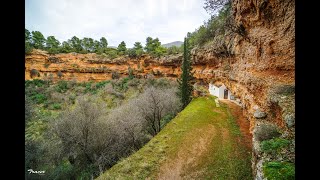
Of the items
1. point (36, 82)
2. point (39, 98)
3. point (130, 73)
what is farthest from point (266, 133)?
point (36, 82)

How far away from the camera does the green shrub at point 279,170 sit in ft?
13.4

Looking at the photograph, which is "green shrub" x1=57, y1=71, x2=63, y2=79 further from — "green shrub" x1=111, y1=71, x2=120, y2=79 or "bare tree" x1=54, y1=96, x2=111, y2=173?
"bare tree" x1=54, y1=96, x2=111, y2=173

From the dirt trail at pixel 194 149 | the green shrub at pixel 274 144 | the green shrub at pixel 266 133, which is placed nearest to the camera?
the green shrub at pixel 274 144

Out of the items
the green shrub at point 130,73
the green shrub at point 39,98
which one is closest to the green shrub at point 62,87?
the green shrub at point 39,98

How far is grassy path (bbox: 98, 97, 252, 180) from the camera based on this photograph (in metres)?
8.53

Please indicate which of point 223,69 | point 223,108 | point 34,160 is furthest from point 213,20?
point 34,160

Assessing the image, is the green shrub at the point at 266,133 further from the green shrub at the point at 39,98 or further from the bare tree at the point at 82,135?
the green shrub at the point at 39,98

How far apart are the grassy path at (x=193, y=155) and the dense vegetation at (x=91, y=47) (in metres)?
27.1

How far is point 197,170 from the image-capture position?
29.0 feet

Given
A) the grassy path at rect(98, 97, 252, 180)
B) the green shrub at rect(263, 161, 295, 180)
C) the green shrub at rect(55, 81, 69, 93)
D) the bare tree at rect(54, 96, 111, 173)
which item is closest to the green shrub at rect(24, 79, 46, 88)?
the green shrub at rect(55, 81, 69, 93)

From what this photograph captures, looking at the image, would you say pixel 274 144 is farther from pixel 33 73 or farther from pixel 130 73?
pixel 33 73

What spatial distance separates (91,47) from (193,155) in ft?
139

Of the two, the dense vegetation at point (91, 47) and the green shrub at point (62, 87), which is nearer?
the green shrub at point (62, 87)
